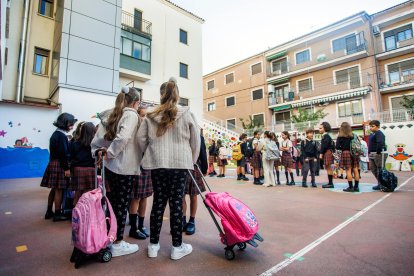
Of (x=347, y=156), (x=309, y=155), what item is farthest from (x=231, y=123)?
(x=347, y=156)

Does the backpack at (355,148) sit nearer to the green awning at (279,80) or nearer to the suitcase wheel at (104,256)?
the suitcase wheel at (104,256)

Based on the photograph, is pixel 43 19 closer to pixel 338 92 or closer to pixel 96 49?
pixel 96 49

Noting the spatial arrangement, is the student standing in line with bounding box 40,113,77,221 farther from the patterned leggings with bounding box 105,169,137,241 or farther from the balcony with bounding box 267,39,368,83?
the balcony with bounding box 267,39,368,83

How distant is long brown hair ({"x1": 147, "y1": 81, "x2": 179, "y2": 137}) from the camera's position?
224cm

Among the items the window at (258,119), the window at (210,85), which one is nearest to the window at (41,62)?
the window at (258,119)

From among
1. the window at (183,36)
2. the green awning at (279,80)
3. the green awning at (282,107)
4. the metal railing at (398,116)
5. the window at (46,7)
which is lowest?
the metal railing at (398,116)

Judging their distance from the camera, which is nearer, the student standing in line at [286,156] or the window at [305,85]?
the student standing in line at [286,156]

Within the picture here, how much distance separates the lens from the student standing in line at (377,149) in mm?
5895

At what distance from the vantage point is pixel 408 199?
15.9ft

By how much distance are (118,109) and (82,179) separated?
156cm

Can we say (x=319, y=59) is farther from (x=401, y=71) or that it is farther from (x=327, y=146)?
(x=327, y=146)

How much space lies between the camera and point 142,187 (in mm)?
2992

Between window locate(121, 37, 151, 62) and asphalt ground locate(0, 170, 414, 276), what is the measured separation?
12.5m

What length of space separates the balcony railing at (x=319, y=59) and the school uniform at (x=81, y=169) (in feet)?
78.5
